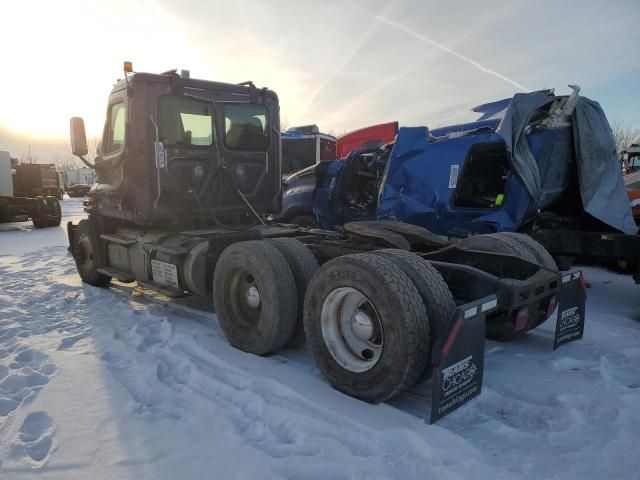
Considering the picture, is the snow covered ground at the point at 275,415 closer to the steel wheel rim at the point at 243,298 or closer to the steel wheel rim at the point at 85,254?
Answer: the steel wheel rim at the point at 243,298

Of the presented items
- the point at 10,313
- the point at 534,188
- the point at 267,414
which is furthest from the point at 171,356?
the point at 534,188

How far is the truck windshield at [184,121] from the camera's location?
527 cm

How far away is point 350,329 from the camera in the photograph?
3322 millimetres

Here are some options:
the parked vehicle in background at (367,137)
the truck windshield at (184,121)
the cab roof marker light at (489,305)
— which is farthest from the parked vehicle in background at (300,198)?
the cab roof marker light at (489,305)

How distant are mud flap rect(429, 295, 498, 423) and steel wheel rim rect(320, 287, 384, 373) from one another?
55cm

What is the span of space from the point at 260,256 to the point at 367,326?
122cm

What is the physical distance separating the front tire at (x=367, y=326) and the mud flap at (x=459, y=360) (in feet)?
0.62

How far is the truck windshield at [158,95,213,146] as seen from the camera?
208 inches

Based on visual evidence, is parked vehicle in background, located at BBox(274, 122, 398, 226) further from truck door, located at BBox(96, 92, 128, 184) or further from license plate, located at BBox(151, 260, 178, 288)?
→ license plate, located at BBox(151, 260, 178, 288)

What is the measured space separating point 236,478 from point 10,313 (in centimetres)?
433

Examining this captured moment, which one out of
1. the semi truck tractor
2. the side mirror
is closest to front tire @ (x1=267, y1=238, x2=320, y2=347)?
the semi truck tractor

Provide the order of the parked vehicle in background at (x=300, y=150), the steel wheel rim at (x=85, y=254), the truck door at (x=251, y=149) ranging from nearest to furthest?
the truck door at (x=251, y=149)
the steel wheel rim at (x=85, y=254)
the parked vehicle in background at (x=300, y=150)

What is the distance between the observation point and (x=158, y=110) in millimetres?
5207

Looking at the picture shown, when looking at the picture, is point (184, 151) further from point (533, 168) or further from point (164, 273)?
point (533, 168)
